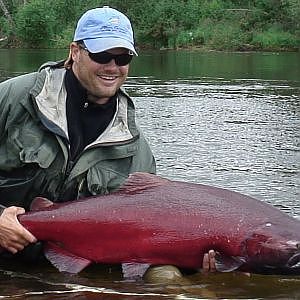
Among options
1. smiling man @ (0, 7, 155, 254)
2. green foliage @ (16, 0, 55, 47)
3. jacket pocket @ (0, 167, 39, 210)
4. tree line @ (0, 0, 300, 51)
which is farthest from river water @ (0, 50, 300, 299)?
green foliage @ (16, 0, 55, 47)

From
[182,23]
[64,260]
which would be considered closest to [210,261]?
[64,260]

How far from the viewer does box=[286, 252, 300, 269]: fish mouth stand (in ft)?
12.4

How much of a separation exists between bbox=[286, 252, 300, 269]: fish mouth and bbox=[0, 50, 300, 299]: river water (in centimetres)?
28

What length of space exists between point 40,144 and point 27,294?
32.1 inches

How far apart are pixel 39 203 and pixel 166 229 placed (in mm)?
719

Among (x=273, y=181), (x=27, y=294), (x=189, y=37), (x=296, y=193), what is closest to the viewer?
(x=27, y=294)

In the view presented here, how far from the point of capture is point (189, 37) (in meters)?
49.4

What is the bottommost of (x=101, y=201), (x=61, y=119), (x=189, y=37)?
(x=189, y=37)

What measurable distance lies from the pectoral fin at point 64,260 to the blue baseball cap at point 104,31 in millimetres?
1049

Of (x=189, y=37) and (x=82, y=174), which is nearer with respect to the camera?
(x=82, y=174)

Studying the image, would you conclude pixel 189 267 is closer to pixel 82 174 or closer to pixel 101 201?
pixel 101 201

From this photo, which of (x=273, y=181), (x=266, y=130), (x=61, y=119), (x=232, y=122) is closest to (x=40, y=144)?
(x=61, y=119)

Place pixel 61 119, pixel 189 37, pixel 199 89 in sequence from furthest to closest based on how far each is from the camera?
pixel 189 37 → pixel 199 89 → pixel 61 119

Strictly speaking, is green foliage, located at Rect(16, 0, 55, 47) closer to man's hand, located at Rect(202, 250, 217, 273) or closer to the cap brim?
the cap brim
